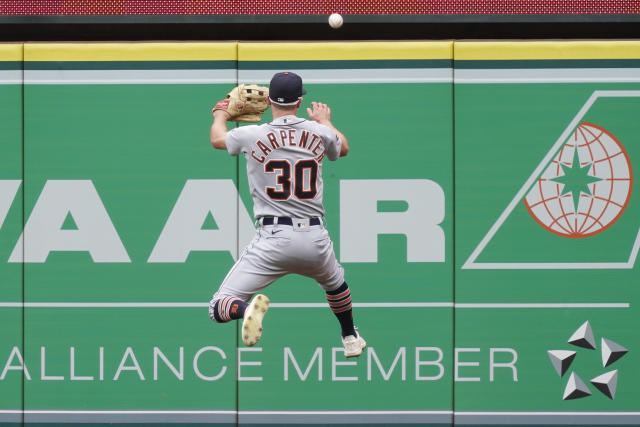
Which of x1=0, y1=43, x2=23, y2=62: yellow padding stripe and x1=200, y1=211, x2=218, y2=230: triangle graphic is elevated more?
x1=0, y1=43, x2=23, y2=62: yellow padding stripe

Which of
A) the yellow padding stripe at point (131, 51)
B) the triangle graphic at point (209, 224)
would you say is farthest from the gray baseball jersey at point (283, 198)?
the yellow padding stripe at point (131, 51)

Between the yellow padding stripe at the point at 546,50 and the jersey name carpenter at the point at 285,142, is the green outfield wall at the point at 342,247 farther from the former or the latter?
the jersey name carpenter at the point at 285,142

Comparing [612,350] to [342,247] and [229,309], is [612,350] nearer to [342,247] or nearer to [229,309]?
[342,247]

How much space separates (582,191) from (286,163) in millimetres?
2116

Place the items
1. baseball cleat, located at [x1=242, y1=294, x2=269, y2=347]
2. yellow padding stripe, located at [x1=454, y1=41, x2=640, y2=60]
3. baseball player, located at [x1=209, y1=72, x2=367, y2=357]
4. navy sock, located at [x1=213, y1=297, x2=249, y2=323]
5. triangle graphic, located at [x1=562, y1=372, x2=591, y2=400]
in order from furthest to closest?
1. triangle graphic, located at [x1=562, y1=372, x2=591, y2=400]
2. yellow padding stripe, located at [x1=454, y1=41, x2=640, y2=60]
3. baseball player, located at [x1=209, y1=72, x2=367, y2=357]
4. navy sock, located at [x1=213, y1=297, x2=249, y2=323]
5. baseball cleat, located at [x1=242, y1=294, x2=269, y2=347]

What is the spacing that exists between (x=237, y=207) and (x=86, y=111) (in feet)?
3.94

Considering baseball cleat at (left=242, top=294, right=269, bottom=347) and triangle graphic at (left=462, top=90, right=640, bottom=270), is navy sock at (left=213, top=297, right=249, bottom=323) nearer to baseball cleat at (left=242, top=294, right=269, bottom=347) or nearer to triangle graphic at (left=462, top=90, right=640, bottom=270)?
baseball cleat at (left=242, top=294, right=269, bottom=347)

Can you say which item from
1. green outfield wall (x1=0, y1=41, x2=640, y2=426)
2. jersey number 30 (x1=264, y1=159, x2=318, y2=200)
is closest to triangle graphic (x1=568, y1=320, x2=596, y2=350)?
green outfield wall (x1=0, y1=41, x2=640, y2=426)

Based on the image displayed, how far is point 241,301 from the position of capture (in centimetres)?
557

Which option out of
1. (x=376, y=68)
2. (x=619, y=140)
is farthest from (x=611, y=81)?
(x=376, y=68)

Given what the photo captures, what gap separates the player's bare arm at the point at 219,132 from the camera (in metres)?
5.90

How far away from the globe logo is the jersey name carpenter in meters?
1.64

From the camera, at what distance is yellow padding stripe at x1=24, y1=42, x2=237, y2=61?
6.45 metres

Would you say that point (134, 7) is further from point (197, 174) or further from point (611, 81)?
point (611, 81)
